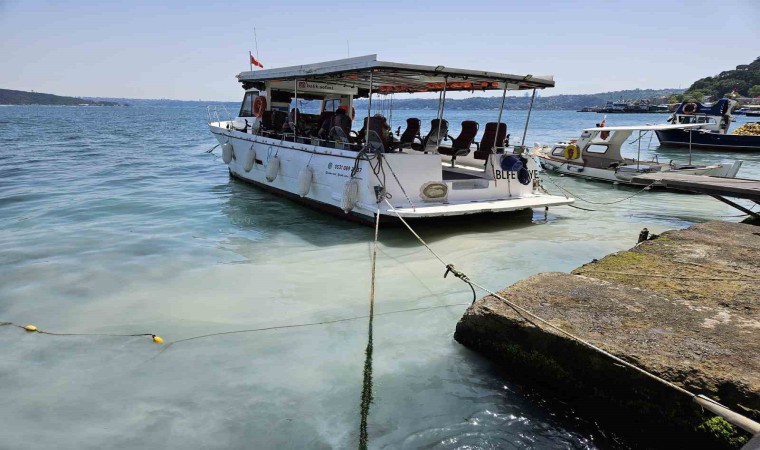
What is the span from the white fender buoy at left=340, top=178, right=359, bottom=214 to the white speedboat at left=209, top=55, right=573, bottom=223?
2cm

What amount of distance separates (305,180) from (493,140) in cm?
412

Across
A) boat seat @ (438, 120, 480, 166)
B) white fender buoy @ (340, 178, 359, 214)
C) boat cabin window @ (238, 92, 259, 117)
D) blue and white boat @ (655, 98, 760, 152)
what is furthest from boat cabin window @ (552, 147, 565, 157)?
white fender buoy @ (340, 178, 359, 214)

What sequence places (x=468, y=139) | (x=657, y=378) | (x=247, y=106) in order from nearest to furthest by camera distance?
(x=657, y=378)
(x=468, y=139)
(x=247, y=106)

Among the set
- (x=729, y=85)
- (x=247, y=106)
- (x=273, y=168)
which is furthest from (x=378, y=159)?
(x=729, y=85)

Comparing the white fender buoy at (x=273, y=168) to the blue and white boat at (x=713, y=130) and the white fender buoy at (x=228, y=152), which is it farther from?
the blue and white boat at (x=713, y=130)

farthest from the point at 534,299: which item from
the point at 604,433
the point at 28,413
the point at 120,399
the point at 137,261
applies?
the point at 137,261

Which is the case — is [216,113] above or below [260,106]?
below

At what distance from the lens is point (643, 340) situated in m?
3.63

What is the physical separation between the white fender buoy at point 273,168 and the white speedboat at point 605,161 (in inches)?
463

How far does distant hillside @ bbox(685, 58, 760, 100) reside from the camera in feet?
424

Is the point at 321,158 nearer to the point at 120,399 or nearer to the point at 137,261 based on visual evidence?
the point at 137,261

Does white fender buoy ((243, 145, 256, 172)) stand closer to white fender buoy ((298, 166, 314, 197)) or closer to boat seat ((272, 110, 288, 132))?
boat seat ((272, 110, 288, 132))

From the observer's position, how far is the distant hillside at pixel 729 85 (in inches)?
5094

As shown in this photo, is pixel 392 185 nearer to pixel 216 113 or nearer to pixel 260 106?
pixel 260 106
